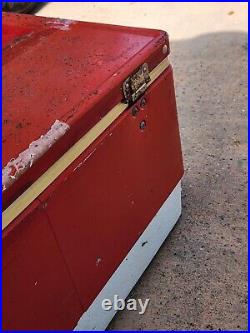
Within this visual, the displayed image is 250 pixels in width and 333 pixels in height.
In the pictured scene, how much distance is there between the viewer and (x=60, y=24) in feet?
3.78

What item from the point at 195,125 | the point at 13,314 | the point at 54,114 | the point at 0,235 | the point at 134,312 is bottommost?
the point at 134,312

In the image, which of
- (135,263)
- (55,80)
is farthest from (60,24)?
(135,263)

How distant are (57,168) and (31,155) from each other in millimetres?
65

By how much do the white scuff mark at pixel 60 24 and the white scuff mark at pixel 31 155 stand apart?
0.42m

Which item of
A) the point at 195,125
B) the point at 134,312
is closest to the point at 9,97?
the point at 134,312

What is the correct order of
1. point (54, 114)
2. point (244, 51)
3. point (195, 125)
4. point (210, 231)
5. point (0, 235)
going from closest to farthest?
point (0, 235)
point (54, 114)
point (210, 231)
point (195, 125)
point (244, 51)

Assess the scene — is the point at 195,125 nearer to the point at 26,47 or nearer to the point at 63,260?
the point at 26,47

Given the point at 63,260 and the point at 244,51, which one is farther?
the point at 244,51

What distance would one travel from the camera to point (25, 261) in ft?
2.56

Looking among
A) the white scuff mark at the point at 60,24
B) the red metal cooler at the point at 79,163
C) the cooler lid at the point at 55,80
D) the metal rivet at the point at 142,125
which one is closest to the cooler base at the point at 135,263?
the red metal cooler at the point at 79,163

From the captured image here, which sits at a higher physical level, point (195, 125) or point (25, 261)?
point (25, 261)

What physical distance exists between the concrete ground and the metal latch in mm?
533

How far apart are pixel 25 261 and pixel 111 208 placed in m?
0.25

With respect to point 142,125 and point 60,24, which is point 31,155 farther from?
point 60,24
